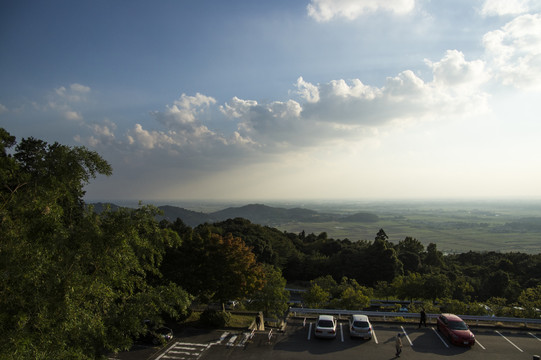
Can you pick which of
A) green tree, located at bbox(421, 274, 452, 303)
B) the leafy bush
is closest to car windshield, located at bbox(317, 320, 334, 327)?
the leafy bush

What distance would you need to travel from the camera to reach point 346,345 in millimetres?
13867

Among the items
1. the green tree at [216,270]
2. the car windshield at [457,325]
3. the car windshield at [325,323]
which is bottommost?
the car windshield at [325,323]

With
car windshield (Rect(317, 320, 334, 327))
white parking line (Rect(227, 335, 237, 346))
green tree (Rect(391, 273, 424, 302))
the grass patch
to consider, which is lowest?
green tree (Rect(391, 273, 424, 302))

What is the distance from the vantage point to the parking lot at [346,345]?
12.9 m

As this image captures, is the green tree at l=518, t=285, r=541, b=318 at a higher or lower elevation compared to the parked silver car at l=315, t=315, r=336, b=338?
lower

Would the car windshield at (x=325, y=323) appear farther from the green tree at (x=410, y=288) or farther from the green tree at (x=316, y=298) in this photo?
the green tree at (x=410, y=288)

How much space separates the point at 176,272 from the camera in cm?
1836

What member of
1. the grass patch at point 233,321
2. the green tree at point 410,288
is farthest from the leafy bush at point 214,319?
the green tree at point 410,288

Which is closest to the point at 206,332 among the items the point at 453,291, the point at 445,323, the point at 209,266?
the point at 209,266

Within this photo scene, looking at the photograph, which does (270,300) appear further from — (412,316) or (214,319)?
(412,316)

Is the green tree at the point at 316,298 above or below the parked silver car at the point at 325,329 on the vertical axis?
below

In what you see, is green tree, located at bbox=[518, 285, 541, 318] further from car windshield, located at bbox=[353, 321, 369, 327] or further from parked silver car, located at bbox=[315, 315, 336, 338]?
parked silver car, located at bbox=[315, 315, 336, 338]

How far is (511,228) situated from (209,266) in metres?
196

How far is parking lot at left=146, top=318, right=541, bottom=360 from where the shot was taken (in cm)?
1290
